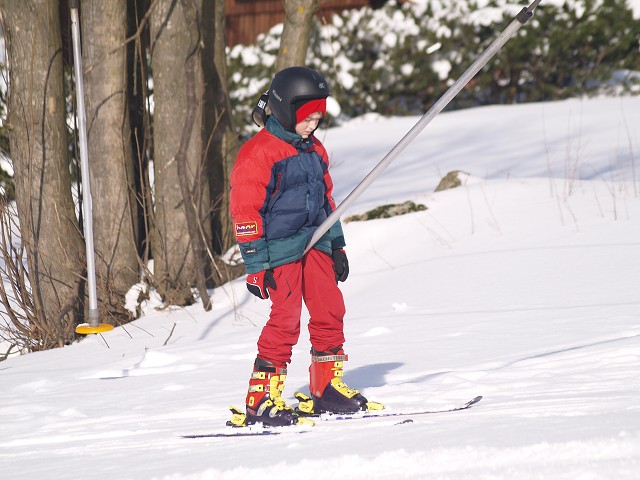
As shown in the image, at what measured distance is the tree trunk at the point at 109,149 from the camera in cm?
728

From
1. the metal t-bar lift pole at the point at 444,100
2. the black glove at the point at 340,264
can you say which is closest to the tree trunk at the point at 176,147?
the black glove at the point at 340,264

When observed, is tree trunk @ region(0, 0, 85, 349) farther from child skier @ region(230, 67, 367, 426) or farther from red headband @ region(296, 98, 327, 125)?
red headband @ region(296, 98, 327, 125)

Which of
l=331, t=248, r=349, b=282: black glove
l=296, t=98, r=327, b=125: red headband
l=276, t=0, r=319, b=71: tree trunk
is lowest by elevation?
l=331, t=248, r=349, b=282: black glove

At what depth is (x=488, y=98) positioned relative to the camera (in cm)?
1520

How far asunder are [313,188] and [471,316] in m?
2.32

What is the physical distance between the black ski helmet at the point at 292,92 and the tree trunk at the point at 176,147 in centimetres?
325

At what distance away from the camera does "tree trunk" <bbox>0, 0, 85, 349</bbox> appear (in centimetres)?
701

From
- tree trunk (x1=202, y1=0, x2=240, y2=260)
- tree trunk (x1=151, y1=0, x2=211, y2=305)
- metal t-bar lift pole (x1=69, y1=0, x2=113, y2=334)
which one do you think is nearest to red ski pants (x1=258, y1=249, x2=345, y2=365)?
metal t-bar lift pole (x1=69, y1=0, x2=113, y2=334)

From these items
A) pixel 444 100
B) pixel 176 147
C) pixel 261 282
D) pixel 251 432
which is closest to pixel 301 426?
pixel 251 432

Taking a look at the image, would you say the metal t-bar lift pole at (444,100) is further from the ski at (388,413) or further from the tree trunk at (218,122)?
the tree trunk at (218,122)

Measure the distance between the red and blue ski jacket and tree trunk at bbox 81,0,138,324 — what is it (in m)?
3.35

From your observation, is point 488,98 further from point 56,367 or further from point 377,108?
point 56,367

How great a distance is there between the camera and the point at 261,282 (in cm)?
416

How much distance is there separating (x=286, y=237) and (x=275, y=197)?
0.59ft
